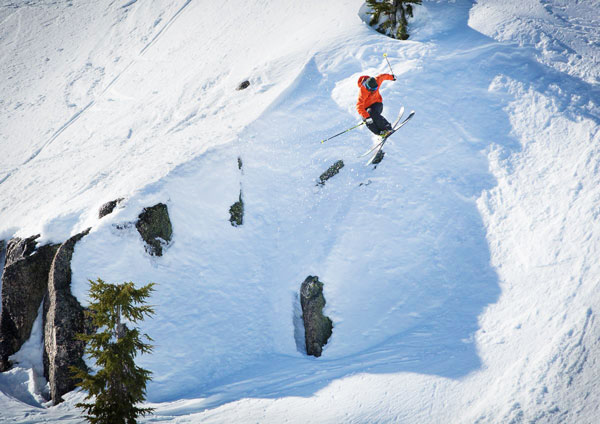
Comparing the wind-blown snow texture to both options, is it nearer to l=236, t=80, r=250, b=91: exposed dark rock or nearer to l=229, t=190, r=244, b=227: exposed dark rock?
l=229, t=190, r=244, b=227: exposed dark rock

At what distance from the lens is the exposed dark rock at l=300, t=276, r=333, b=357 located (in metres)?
11.7

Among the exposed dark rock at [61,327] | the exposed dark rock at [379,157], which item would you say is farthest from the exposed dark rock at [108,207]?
the exposed dark rock at [379,157]

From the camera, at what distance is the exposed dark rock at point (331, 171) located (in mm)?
14477

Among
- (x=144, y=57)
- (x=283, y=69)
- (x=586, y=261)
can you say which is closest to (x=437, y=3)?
(x=283, y=69)

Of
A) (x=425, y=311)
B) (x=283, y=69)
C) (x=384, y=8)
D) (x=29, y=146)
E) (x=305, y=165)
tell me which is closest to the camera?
(x=425, y=311)

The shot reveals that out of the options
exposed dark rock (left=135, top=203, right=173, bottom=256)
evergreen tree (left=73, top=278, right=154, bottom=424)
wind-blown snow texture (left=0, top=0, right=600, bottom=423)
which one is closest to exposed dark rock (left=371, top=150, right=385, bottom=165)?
wind-blown snow texture (left=0, top=0, right=600, bottom=423)

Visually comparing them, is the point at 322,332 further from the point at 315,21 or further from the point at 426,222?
the point at 315,21

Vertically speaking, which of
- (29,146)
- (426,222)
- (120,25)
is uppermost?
(120,25)

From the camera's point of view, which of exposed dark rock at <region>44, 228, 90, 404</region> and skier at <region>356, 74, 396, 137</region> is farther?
skier at <region>356, 74, 396, 137</region>

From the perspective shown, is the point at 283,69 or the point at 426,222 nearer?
the point at 426,222

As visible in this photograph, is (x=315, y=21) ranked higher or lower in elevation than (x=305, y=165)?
higher

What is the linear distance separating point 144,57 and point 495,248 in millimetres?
28294

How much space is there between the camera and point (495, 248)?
1180 centimetres

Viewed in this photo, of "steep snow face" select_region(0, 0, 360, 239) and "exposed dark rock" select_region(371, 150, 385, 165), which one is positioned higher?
"steep snow face" select_region(0, 0, 360, 239)
